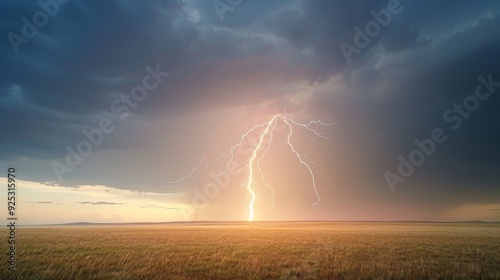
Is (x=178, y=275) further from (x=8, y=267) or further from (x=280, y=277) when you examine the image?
(x=8, y=267)

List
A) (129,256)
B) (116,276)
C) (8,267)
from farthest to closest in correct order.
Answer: (129,256)
(8,267)
(116,276)

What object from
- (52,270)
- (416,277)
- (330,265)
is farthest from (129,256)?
(416,277)

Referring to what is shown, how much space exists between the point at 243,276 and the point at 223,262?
385cm

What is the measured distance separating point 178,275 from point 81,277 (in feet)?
13.1

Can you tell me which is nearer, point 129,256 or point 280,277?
point 280,277

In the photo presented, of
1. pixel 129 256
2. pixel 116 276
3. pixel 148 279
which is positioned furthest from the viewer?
pixel 129 256

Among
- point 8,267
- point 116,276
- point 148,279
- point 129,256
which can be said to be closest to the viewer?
point 148,279

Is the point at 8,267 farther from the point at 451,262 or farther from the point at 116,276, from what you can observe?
the point at 451,262

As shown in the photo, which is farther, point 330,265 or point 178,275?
point 330,265

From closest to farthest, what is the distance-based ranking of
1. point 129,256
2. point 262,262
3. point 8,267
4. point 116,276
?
point 116,276 < point 8,267 < point 262,262 < point 129,256

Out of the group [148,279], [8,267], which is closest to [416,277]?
[148,279]

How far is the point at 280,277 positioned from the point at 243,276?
5.10 ft

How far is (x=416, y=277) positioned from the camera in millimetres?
13875

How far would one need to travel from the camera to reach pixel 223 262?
17625 mm
